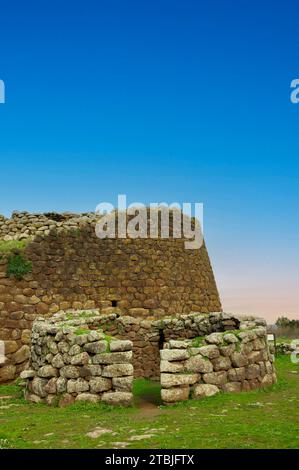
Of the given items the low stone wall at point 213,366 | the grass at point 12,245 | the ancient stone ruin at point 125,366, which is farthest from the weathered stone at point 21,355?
the low stone wall at point 213,366

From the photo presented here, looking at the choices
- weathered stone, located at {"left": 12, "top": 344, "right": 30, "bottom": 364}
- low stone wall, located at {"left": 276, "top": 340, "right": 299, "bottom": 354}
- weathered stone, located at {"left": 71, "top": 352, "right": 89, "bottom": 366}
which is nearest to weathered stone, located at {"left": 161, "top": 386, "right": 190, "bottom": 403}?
weathered stone, located at {"left": 71, "top": 352, "right": 89, "bottom": 366}

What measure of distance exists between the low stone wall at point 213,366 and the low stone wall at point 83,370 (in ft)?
2.57

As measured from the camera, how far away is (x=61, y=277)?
17.9 m

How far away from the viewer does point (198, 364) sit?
10.5 meters

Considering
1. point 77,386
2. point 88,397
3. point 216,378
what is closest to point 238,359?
point 216,378

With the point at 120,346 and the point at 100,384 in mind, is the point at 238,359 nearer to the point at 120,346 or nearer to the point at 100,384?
the point at 120,346

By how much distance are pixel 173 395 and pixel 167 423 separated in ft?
5.41

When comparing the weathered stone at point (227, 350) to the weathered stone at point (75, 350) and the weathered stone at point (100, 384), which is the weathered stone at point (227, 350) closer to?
the weathered stone at point (100, 384)

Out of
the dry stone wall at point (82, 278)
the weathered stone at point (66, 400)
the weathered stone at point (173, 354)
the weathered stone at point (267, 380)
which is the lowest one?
the weathered stone at point (66, 400)

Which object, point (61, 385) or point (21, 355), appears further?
point (21, 355)

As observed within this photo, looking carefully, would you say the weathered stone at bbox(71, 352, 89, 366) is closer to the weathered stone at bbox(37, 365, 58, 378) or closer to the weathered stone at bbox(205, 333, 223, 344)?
the weathered stone at bbox(37, 365, 58, 378)

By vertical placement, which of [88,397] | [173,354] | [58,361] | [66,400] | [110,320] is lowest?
[66,400]

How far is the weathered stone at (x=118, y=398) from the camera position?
10.1 meters

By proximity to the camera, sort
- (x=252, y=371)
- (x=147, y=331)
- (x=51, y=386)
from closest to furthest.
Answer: (x=51, y=386) < (x=252, y=371) < (x=147, y=331)
